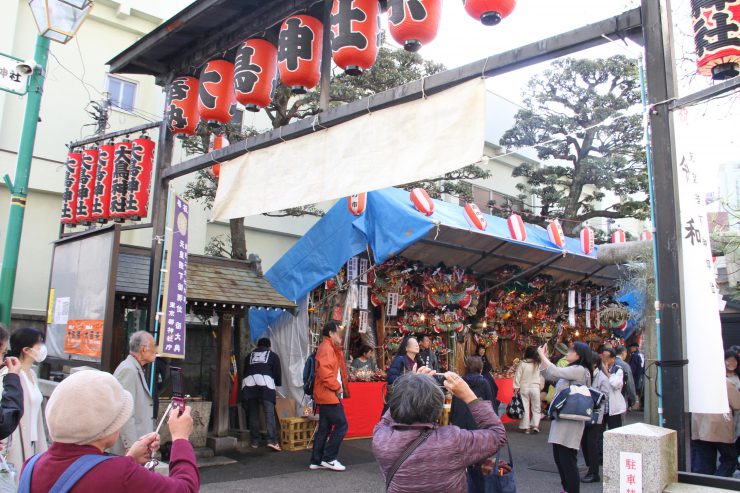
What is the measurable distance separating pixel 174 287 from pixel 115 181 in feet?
8.01

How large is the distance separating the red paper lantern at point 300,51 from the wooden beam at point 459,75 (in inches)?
19.0

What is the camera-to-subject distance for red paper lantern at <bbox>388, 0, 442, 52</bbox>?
502cm

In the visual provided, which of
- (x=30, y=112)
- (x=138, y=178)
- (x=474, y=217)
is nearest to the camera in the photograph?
(x=30, y=112)

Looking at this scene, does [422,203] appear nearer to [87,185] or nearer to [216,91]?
[216,91]

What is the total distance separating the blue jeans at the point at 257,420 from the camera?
9852mm

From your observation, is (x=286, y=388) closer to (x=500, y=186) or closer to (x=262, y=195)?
(x=262, y=195)

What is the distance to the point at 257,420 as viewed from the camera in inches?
402

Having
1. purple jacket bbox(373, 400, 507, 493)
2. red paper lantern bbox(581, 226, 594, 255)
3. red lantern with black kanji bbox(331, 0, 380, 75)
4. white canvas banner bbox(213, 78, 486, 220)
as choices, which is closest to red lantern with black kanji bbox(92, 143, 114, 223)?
white canvas banner bbox(213, 78, 486, 220)

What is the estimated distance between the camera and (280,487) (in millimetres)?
7457

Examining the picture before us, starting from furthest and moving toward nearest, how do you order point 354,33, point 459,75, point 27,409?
point 354,33 → point 459,75 → point 27,409

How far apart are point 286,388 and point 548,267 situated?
7.34m

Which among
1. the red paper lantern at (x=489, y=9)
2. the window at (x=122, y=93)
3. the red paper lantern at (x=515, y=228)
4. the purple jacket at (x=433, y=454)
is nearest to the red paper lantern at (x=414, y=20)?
the red paper lantern at (x=489, y=9)

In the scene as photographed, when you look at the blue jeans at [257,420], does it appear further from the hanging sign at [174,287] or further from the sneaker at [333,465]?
the hanging sign at [174,287]

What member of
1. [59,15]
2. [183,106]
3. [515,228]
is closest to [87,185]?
[183,106]
